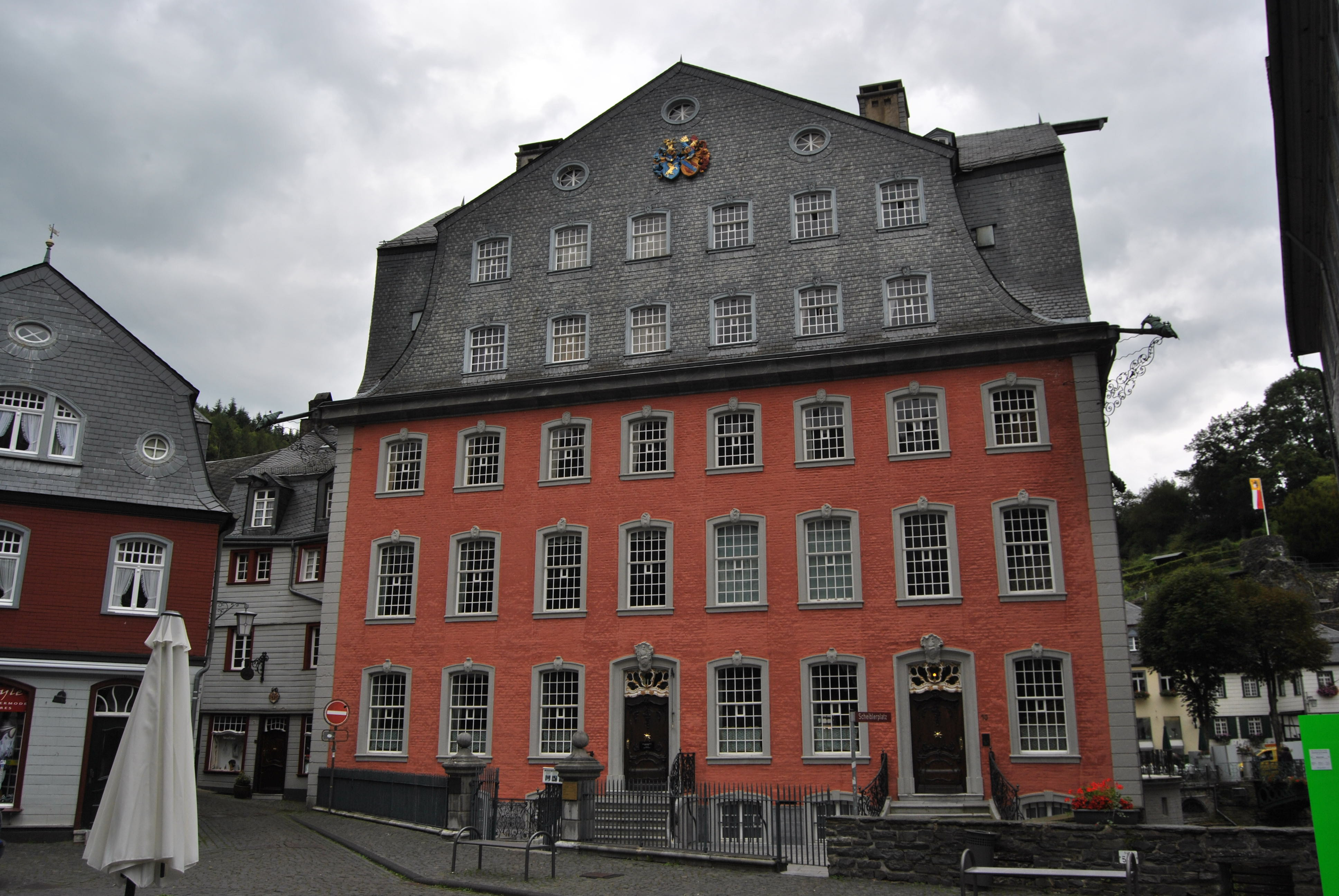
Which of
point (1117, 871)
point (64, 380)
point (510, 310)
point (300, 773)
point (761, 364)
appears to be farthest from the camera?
point (300, 773)

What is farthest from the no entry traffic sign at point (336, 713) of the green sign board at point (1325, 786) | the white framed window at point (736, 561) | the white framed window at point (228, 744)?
the green sign board at point (1325, 786)

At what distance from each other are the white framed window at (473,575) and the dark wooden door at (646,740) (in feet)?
15.2

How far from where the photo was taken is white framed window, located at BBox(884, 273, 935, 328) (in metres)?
24.9

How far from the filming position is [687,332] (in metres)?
26.6

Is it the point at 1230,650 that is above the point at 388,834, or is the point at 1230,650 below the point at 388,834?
above

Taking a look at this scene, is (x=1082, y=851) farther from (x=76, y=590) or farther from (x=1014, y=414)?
(x=76, y=590)

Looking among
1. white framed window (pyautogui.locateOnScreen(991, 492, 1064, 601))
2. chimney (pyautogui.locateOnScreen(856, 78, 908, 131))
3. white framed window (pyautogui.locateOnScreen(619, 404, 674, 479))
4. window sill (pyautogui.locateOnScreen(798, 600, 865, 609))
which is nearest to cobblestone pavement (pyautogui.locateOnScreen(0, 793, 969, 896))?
window sill (pyautogui.locateOnScreen(798, 600, 865, 609))

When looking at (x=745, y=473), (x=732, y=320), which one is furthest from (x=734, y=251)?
(x=745, y=473)

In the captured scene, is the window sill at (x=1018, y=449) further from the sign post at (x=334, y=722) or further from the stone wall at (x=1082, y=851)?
the sign post at (x=334, y=722)

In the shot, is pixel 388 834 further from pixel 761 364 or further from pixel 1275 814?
pixel 1275 814

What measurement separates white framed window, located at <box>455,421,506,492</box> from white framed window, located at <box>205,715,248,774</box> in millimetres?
12693

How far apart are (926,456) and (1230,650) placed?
2093 cm

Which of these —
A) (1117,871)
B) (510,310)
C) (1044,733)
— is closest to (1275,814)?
(1044,733)

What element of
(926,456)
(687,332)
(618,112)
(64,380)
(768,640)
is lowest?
(768,640)
